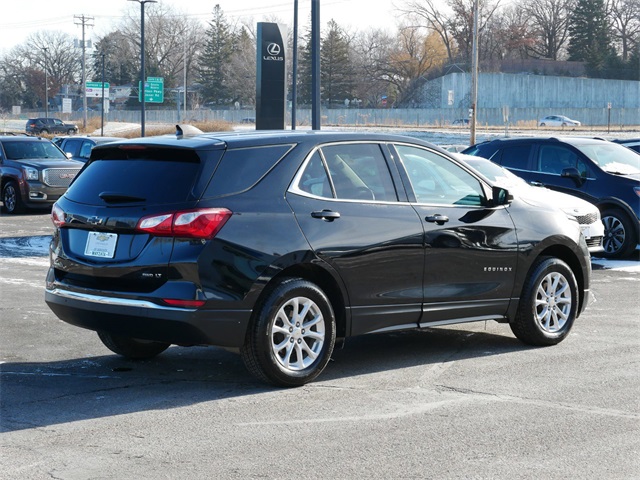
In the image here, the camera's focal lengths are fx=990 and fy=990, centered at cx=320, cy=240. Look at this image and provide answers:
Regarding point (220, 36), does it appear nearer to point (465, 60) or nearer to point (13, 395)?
point (465, 60)

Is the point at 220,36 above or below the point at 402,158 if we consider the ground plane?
above

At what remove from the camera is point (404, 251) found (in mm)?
7375

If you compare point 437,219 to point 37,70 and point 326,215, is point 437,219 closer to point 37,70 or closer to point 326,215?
point 326,215

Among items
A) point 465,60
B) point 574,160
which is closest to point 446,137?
point 574,160

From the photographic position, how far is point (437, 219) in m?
7.61

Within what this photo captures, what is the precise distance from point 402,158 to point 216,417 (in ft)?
8.74

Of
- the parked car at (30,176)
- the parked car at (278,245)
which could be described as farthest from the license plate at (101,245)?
the parked car at (30,176)

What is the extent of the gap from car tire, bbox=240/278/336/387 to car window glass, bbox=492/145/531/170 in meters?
10.1

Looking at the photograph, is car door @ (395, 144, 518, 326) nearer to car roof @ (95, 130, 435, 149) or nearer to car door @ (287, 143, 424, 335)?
car door @ (287, 143, 424, 335)

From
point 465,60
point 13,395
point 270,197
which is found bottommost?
point 13,395

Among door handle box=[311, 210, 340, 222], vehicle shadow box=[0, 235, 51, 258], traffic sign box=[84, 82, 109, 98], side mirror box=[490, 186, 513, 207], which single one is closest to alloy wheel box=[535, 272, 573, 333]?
side mirror box=[490, 186, 513, 207]

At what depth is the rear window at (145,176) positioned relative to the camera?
21.6 feet

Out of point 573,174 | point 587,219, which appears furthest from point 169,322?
point 573,174

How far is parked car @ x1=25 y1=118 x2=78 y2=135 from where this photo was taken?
78500 millimetres
